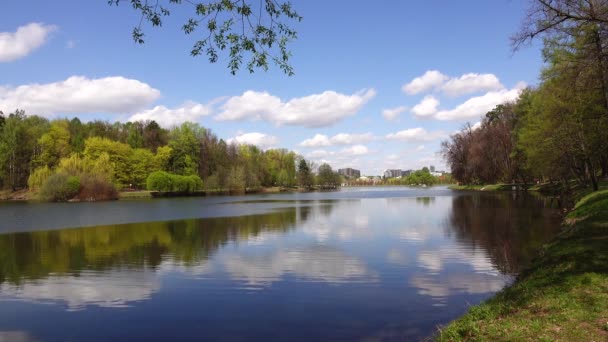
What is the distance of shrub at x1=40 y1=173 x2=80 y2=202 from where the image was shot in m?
76.6

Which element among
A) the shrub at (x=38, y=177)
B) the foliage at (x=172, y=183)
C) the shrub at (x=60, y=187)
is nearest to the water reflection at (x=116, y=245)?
the shrub at (x=60, y=187)

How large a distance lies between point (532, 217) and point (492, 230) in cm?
730

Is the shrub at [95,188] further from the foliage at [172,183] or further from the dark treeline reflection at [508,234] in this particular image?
the dark treeline reflection at [508,234]

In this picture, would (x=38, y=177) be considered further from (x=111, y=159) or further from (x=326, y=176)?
(x=326, y=176)

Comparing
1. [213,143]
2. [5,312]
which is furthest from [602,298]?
[213,143]

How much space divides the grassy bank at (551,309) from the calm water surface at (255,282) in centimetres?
140

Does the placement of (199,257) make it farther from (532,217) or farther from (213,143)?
(213,143)

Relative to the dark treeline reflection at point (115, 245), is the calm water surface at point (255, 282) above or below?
below

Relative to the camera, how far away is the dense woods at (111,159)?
273ft

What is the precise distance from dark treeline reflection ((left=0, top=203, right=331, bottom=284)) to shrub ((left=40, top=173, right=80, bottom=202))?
5195cm

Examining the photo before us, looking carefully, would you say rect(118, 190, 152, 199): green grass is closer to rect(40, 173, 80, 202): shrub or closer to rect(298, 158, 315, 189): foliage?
rect(40, 173, 80, 202): shrub

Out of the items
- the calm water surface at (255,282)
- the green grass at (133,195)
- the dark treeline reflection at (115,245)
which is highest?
the green grass at (133,195)

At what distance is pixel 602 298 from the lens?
26.3 feet

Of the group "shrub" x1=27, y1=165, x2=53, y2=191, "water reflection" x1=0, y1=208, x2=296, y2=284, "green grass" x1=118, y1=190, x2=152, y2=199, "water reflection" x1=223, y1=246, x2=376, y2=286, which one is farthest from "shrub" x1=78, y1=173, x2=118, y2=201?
"water reflection" x1=223, y1=246, x2=376, y2=286
